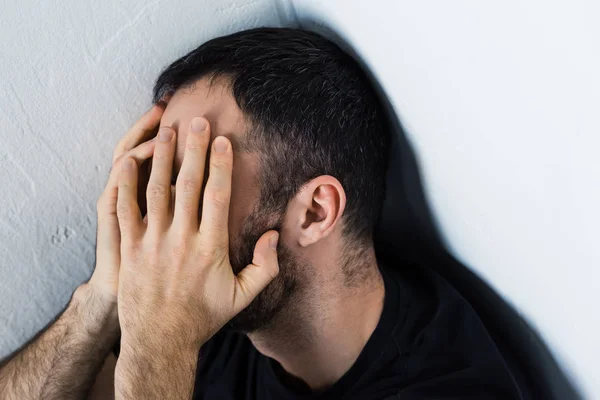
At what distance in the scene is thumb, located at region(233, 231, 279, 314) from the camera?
0.85 meters

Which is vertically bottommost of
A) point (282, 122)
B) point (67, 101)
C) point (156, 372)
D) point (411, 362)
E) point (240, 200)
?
point (411, 362)

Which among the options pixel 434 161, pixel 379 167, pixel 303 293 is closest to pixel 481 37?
pixel 434 161

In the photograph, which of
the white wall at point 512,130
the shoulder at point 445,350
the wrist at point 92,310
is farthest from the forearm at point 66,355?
the white wall at point 512,130

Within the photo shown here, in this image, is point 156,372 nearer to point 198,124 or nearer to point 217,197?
point 217,197

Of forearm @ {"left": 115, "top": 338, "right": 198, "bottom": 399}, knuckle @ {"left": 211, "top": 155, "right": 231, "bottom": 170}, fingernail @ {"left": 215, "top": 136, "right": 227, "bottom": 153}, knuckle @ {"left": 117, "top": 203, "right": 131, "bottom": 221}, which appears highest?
fingernail @ {"left": 215, "top": 136, "right": 227, "bottom": 153}

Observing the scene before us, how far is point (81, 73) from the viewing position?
853 millimetres

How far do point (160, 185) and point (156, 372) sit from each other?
0.28 m

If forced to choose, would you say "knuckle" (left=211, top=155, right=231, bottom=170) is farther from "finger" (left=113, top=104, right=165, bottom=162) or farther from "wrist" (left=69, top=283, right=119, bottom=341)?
"wrist" (left=69, top=283, right=119, bottom=341)

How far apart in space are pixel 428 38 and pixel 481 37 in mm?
92

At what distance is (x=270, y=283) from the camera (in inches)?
36.6

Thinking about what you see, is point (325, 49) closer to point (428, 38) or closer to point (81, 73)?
point (428, 38)

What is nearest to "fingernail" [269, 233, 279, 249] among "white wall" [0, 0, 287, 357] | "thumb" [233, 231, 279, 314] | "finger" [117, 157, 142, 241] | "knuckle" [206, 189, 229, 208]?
"thumb" [233, 231, 279, 314]

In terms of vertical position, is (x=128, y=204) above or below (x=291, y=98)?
below

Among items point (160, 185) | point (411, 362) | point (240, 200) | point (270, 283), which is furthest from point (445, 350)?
point (160, 185)
